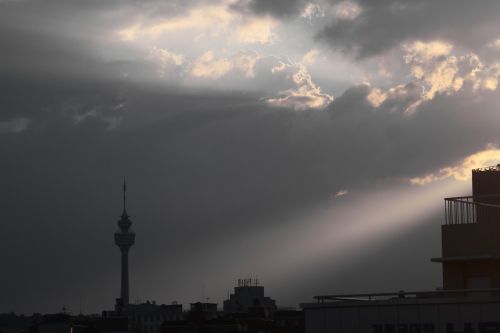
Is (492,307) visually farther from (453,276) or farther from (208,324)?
(208,324)

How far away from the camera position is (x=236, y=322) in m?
179

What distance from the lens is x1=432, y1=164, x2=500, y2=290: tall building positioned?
47.6m

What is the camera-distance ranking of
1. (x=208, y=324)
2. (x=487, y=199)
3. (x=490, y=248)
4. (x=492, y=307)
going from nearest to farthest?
(x=492, y=307), (x=490, y=248), (x=487, y=199), (x=208, y=324)

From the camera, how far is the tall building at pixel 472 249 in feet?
156

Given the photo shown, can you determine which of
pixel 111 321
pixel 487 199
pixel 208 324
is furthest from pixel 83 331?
pixel 487 199

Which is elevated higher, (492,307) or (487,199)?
(487,199)

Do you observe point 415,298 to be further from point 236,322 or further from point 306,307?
point 236,322

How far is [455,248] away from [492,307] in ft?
28.6

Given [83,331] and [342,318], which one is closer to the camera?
[342,318]

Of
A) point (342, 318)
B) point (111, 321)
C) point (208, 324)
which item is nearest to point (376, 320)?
point (342, 318)

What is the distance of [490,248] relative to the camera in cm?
4747

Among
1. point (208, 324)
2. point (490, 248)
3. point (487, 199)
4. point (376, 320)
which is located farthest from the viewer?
point (208, 324)

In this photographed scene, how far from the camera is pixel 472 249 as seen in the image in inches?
1893

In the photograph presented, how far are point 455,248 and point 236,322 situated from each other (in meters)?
133
